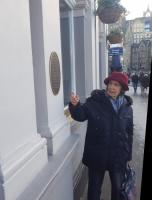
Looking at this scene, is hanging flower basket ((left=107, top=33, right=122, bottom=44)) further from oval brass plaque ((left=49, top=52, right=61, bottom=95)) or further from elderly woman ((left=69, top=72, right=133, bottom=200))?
oval brass plaque ((left=49, top=52, right=61, bottom=95))

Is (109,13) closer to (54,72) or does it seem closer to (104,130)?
(54,72)

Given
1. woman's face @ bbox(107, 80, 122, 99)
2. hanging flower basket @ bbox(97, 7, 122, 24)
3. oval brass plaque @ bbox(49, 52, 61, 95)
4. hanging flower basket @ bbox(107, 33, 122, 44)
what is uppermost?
hanging flower basket @ bbox(97, 7, 122, 24)

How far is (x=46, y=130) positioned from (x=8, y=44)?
1.07m

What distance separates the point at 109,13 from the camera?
7.32m

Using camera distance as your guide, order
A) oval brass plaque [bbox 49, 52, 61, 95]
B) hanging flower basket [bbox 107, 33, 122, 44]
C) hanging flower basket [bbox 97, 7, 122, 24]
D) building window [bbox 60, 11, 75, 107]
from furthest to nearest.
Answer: hanging flower basket [bbox 107, 33, 122, 44], hanging flower basket [bbox 97, 7, 122, 24], building window [bbox 60, 11, 75, 107], oval brass plaque [bbox 49, 52, 61, 95]

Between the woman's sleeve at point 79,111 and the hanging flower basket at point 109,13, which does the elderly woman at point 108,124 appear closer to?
the woman's sleeve at point 79,111

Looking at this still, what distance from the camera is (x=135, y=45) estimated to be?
39.9 m

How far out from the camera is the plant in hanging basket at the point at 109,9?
7.14 m

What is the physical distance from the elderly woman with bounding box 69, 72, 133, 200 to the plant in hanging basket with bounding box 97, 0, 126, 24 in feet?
14.4

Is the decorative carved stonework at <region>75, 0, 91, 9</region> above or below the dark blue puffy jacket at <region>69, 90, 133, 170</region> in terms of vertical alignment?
above

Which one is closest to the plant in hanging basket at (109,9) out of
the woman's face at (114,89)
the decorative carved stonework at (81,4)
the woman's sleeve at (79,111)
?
the decorative carved stonework at (81,4)

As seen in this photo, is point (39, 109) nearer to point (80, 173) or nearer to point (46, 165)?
point (46, 165)

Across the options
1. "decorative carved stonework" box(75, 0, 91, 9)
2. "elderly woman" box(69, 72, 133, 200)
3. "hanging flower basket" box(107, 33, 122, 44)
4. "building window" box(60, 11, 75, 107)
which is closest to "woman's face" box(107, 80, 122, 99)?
"elderly woman" box(69, 72, 133, 200)

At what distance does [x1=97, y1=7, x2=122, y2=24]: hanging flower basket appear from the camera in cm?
713
